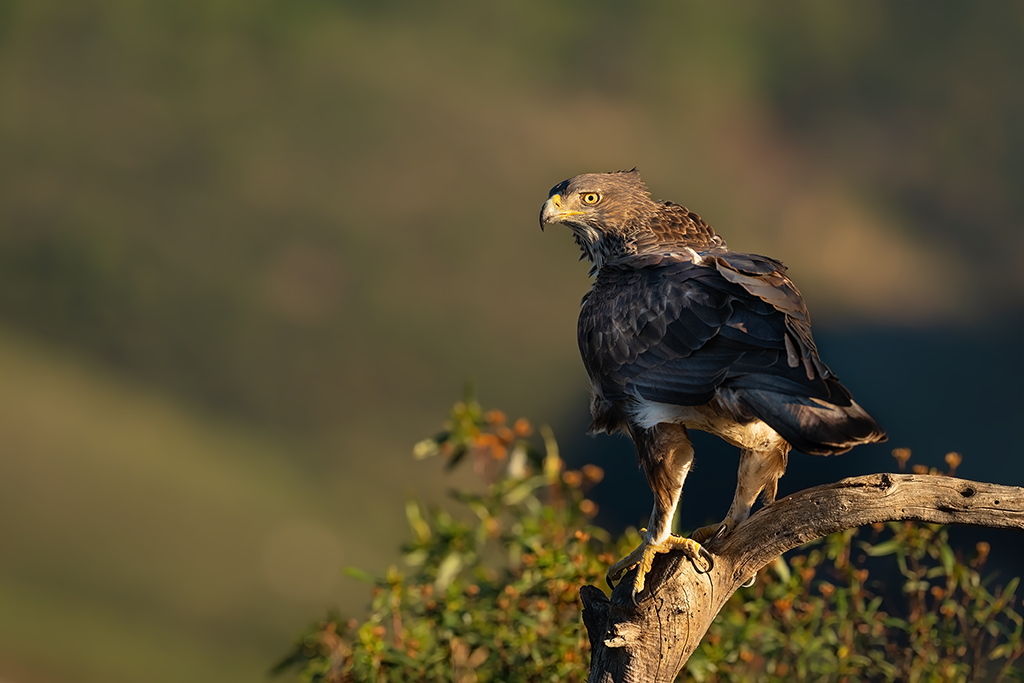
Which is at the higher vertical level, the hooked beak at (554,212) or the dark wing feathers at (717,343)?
the hooked beak at (554,212)

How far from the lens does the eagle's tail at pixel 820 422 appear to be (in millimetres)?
2342

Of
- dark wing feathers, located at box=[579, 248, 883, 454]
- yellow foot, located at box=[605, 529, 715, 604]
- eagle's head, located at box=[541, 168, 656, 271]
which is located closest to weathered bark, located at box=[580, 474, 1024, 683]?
yellow foot, located at box=[605, 529, 715, 604]

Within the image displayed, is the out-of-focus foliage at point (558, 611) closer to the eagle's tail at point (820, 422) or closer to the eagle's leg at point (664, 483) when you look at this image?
the eagle's leg at point (664, 483)

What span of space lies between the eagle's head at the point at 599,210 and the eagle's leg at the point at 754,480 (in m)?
0.90

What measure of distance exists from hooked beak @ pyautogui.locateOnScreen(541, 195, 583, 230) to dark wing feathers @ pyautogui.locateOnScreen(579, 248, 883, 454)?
0.86ft

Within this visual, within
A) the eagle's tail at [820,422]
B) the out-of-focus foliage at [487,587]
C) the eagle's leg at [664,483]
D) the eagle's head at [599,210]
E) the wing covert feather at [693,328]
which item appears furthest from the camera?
the out-of-focus foliage at [487,587]

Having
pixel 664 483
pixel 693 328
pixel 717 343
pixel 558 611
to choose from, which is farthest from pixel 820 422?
pixel 558 611

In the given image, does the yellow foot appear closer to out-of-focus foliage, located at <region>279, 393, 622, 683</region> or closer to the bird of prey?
the bird of prey

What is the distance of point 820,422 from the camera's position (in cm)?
238

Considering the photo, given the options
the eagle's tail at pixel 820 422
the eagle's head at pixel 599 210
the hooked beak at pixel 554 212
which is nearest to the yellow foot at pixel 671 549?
the eagle's tail at pixel 820 422

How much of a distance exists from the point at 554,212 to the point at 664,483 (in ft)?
3.57

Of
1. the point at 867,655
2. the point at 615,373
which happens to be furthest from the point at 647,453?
the point at 867,655

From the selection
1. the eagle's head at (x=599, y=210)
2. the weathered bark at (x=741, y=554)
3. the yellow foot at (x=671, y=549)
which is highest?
the eagle's head at (x=599, y=210)

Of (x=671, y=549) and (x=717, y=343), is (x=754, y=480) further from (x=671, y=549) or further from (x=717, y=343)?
(x=717, y=343)
